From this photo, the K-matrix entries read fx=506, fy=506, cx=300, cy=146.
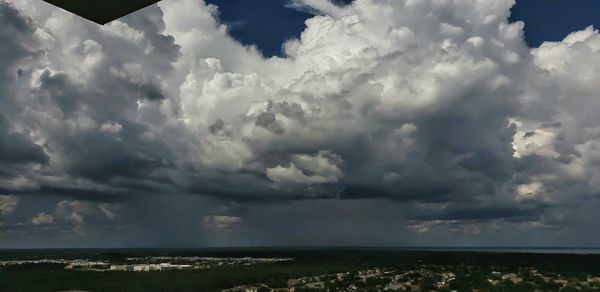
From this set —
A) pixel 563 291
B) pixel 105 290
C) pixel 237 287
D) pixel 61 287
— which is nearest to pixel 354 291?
pixel 237 287

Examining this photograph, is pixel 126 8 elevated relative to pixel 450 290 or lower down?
elevated

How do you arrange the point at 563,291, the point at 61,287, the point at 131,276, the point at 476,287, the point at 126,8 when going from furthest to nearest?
the point at 131,276 → the point at 61,287 → the point at 476,287 → the point at 563,291 → the point at 126,8

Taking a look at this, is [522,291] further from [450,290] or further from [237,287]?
[237,287]

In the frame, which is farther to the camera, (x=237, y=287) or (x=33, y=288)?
(x=33, y=288)

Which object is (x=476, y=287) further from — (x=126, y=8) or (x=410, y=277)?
(x=126, y=8)

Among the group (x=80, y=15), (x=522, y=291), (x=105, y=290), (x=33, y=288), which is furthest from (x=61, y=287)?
(x=80, y=15)

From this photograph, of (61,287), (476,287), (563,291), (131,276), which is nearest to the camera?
(563,291)
